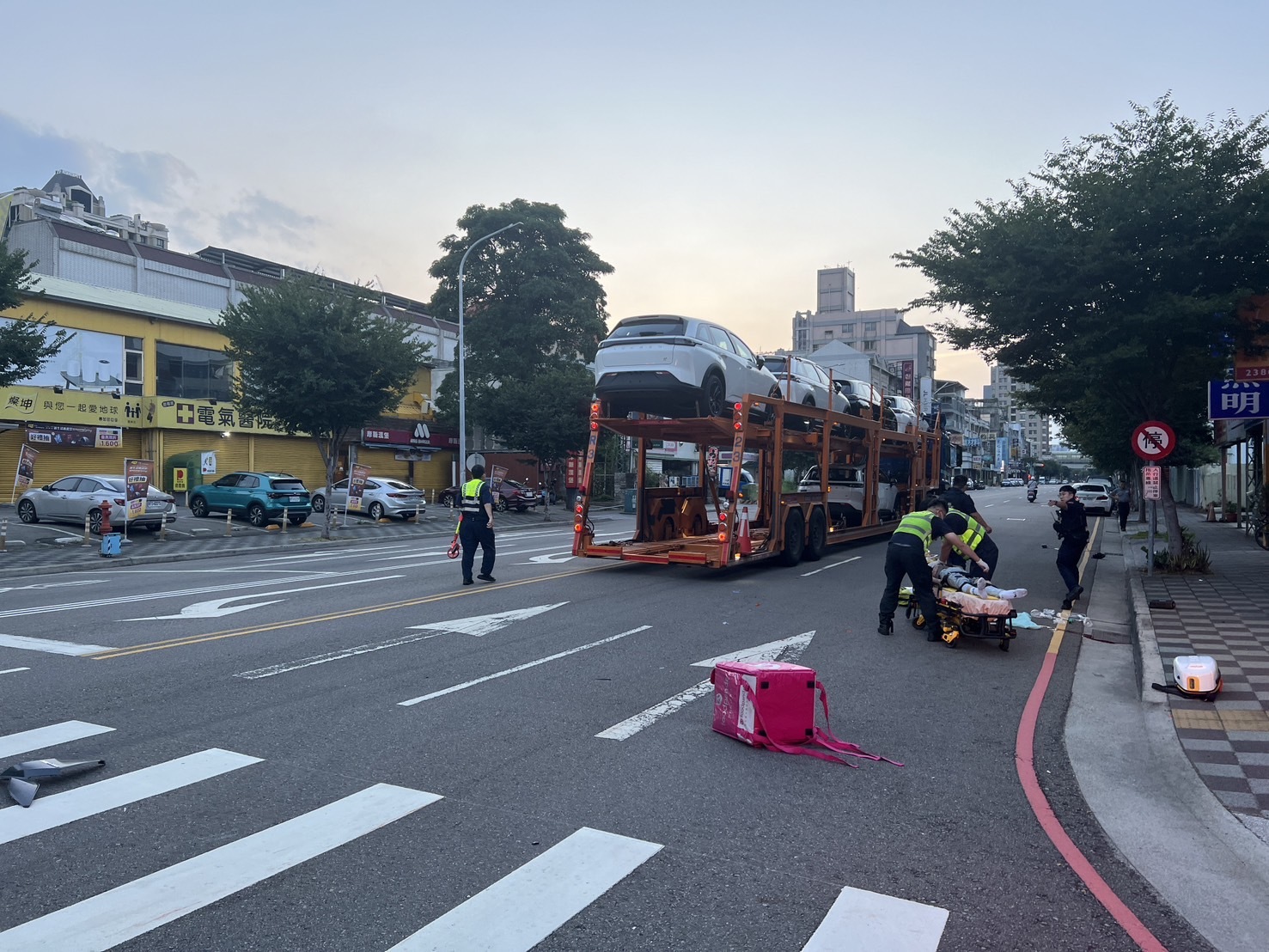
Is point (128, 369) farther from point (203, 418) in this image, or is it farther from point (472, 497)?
point (472, 497)

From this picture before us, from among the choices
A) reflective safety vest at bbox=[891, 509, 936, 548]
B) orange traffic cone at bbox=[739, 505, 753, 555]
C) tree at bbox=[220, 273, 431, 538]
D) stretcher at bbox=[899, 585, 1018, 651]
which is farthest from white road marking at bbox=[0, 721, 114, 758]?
tree at bbox=[220, 273, 431, 538]

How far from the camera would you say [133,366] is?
Result: 32.8m

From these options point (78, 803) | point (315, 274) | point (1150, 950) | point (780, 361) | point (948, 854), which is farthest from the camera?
point (315, 274)

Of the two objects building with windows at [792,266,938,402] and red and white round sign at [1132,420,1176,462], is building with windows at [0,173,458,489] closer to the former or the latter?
red and white round sign at [1132,420,1176,462]

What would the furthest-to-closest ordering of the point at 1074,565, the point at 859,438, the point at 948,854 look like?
the point at 859,438 < the point at 1074,565 < the point at 948,854

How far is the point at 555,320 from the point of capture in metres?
43.8

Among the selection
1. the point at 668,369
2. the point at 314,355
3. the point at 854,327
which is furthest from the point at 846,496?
the point at 854,327

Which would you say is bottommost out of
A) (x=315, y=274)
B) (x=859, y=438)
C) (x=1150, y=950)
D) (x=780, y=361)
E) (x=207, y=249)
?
(x=1150, y=950)

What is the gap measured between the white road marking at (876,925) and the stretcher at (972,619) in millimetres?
6008

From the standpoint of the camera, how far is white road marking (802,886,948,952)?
3.48 metres

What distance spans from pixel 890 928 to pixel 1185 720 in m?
4.34

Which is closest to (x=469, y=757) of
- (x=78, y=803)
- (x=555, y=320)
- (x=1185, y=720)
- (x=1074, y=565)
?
(x=78, y=803)

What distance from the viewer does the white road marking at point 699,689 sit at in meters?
6.30

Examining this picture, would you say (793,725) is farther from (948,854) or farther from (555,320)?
(555,320)
